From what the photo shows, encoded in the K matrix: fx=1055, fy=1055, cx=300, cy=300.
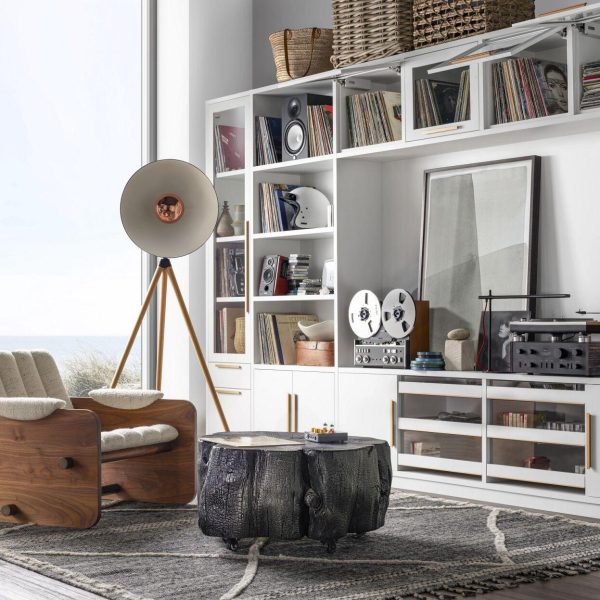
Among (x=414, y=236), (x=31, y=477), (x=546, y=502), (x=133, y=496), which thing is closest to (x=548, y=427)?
(x=546, y=502)

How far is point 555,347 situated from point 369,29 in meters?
2.03

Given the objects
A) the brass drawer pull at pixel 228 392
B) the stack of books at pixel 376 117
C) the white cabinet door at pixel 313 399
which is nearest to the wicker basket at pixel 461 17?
the stack of books at pixel 376 117

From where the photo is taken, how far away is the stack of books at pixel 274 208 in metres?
6.18

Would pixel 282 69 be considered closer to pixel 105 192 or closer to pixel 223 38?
pixel 223 38

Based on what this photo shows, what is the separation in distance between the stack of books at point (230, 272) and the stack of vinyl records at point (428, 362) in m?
1.47

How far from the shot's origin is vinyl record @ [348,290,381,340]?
5602 millimetres

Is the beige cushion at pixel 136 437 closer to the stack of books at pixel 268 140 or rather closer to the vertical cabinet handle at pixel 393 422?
the vertical cabinet handle at pixel 393 422

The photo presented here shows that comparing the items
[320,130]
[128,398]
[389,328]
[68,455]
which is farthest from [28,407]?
[320,130]

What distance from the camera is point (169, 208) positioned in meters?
5.64

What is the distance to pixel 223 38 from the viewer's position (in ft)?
22.4

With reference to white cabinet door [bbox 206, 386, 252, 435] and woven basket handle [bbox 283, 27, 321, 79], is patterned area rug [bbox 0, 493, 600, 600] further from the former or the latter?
woven basket handle [bbox 283, 27, 321, 79]

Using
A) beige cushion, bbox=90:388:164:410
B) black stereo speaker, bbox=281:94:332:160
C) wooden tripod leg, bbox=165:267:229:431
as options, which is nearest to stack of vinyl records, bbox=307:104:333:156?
black stereo speaker, bbox=281:94:332:160

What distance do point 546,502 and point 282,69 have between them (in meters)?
2.91

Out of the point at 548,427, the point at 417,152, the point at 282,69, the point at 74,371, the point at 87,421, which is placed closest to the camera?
the point at 87,421
